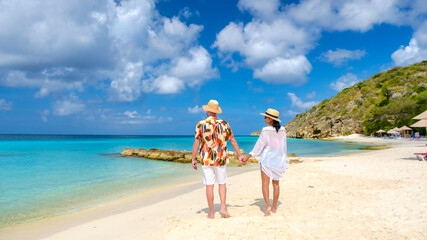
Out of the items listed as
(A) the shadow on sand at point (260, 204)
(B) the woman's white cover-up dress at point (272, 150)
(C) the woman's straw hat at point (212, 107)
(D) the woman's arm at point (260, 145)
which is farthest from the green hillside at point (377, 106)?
(C) the woman's straw hat at point (212, 107)

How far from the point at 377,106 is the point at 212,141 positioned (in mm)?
77649

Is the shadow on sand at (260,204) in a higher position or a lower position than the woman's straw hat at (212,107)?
lower

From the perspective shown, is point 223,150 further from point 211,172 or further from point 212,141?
point 211,172

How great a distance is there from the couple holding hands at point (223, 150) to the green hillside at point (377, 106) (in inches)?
2136

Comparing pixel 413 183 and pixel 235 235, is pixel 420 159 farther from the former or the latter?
pixel 235 235

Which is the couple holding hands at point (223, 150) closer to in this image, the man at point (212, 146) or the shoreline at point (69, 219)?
the man at point (212, 146)

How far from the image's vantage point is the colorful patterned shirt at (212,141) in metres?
4.75

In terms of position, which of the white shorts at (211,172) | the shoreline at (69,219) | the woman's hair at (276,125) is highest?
the woman's hair at (276,125)

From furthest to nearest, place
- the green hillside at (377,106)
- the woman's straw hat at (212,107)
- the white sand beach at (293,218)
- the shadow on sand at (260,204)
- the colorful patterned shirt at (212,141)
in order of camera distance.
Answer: the green hillside at (377,106), the shadow on sand at (260,204), the woman's straw hat at (212,107), the colorful patterned shirt at (212,141), the white sand beach at (293,218)

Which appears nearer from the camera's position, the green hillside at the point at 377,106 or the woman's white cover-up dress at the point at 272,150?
the woman's white cover-up dress at the point at 272,150

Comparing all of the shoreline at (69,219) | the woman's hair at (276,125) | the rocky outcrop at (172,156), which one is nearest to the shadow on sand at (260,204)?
the woman's hair at (276,125)

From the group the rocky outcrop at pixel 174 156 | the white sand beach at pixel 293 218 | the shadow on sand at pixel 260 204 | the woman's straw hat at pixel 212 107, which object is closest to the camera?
the white sand beach at pixel 293 218

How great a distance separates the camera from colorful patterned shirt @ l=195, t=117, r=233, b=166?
4754 mm

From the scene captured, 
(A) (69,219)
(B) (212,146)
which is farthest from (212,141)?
(A) (69,219)
